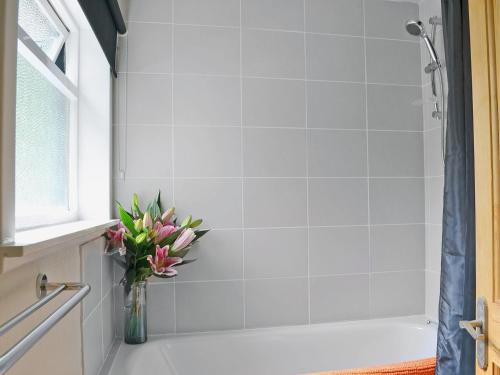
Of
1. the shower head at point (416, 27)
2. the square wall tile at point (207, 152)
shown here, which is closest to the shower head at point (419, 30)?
the shower head at point (416, 27)

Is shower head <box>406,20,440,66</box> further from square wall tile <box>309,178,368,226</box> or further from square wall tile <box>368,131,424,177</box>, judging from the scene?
square wall tile <box>309,178,368,226</box>

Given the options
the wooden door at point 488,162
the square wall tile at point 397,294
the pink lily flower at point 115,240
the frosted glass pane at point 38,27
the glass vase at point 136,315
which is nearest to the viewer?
the wooden door at point 488,162

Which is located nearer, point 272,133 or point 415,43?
point 272,133

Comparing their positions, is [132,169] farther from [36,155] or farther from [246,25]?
[246,25]

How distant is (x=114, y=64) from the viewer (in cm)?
168

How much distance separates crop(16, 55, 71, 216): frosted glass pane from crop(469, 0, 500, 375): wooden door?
1.34m

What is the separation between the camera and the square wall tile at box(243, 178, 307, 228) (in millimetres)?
1821

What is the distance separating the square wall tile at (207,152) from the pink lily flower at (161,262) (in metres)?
0.45

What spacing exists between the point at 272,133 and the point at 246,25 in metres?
0.60

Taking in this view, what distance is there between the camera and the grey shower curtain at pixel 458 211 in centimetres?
113

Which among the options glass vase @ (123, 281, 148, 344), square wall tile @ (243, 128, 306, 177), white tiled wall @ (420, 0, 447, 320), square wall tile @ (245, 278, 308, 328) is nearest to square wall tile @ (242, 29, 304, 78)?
square wall tile @ (243, 128, 306, 177)

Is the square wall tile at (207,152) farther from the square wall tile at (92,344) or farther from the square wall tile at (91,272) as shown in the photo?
the square wall tile at (92,344)

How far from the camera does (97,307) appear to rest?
138 centimetres

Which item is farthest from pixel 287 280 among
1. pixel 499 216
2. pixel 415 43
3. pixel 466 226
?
pixel 415 43
